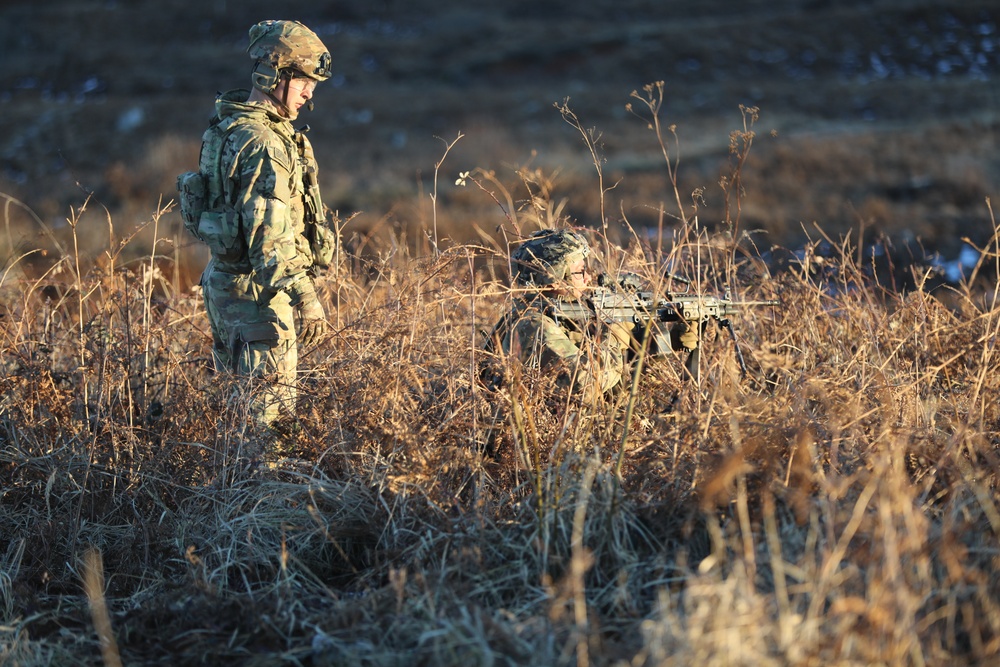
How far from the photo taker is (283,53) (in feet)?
12.5

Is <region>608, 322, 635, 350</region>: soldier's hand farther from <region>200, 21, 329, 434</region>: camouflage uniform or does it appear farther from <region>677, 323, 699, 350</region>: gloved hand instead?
<region>200, 21, 329, 434</region>: camouflage uniform

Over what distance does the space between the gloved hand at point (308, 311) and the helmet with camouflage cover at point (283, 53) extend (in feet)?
2.54

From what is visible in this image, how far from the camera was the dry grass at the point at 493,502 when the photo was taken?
8.16 ft

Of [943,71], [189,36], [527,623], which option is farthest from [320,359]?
[189,36]

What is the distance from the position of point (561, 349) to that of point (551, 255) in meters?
0.33

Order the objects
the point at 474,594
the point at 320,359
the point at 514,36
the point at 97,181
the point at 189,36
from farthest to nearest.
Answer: the point at 189,36 < the point at 514,36 < the point at 97,181 < the point at 320,359 < the point at 474,594

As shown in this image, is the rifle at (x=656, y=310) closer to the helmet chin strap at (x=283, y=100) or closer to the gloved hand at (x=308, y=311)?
the gloved hand at (x=308, y=311)

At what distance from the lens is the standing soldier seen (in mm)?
3748

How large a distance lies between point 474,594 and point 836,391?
1496 mm

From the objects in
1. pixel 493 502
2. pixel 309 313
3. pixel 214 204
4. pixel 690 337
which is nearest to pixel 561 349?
pixel 690 337

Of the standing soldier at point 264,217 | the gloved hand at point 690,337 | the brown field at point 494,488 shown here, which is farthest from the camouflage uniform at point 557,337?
the standing soldier at point 264,217

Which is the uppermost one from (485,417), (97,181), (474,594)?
(485,417)

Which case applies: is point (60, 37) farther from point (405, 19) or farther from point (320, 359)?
point (320, 359)

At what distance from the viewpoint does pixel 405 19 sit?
35281 mm
